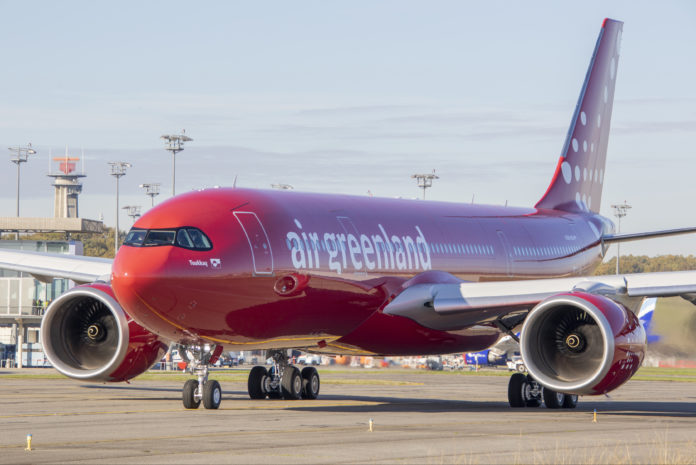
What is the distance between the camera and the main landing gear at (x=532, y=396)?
25703mm

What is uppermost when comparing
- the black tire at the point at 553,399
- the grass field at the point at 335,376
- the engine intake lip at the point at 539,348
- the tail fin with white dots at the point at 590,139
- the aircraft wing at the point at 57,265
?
the tail fin with white dots at the point at 590,139

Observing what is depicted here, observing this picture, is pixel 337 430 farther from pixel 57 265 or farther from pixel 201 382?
pixel 57 265

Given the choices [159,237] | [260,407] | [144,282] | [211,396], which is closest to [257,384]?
[260,407]

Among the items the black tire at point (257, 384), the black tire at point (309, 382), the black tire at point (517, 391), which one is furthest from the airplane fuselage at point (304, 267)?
the black tire at point (257, 384)

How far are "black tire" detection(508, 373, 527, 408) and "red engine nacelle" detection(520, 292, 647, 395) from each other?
4.06 meters

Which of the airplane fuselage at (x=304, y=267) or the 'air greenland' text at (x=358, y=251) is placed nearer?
the airplane fuselage at (x=304, y=267)

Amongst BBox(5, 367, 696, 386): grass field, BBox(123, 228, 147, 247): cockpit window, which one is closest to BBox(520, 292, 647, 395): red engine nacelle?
BBox(123, 228, 147, 247): cockpit window

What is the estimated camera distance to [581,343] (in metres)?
21.7

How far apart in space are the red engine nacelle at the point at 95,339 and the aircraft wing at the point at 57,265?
258 centimetres

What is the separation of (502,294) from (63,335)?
9.04 meters

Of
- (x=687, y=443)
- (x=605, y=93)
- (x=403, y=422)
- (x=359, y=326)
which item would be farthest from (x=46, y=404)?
(x=605, y=93)

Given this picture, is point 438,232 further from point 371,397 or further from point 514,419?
point 514,419

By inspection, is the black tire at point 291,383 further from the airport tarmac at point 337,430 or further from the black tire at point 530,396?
the black tire at point 530,396

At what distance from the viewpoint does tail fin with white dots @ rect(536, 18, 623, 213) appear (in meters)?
36.1
